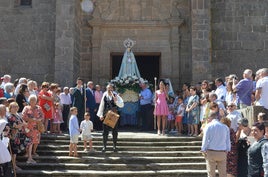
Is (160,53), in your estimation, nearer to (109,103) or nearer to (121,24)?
(121,24)

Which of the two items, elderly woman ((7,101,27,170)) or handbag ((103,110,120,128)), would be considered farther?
handbag ((103,110,120,128))

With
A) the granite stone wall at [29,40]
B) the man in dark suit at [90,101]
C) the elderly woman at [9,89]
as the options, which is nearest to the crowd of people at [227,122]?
the man in dark suit at [90,101]

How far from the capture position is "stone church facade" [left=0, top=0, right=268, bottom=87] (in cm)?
1709

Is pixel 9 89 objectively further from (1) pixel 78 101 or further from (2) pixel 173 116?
(2) pixel 173 116

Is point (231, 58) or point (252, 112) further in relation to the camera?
point (231, 58)

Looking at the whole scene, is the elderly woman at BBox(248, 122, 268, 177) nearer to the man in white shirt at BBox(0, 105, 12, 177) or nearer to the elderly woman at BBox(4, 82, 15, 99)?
the man in white shirt at BBox(0, 105, 12, 177)

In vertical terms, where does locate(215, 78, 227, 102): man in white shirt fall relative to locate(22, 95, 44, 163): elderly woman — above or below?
above

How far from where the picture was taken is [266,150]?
224 inches

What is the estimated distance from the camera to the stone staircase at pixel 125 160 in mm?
9070

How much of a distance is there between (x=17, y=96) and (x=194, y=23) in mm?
8558

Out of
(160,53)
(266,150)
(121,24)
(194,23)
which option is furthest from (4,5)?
(266,150)

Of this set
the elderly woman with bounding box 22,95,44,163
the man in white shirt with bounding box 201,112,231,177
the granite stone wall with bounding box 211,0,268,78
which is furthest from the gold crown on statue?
the man in white shirt with bounding box 201,112,231,177

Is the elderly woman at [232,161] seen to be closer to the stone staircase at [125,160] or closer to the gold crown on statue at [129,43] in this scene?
the stone staircase at [125,160]

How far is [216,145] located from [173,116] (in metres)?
5.97
